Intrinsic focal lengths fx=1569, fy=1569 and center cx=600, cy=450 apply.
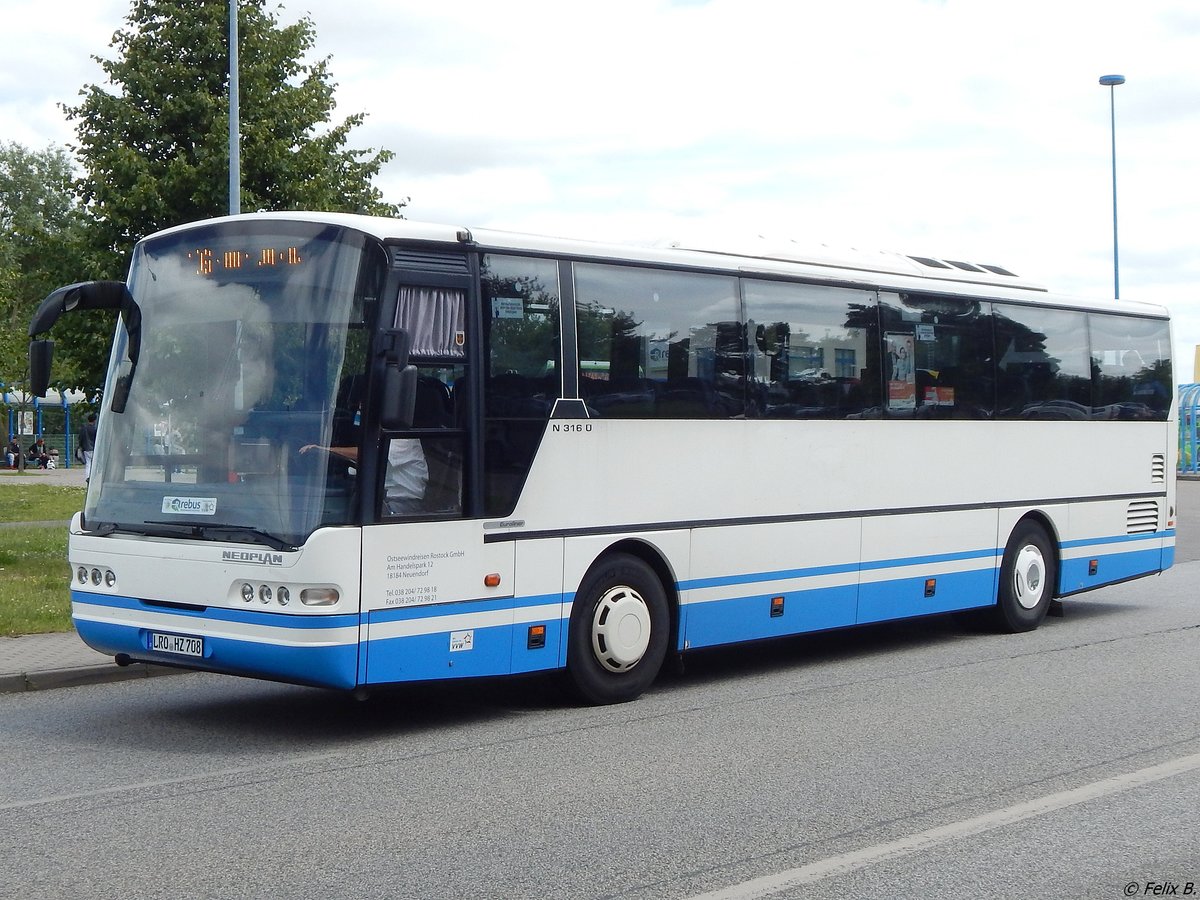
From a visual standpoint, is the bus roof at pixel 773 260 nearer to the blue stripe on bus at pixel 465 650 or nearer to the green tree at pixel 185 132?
the blue stripe on bus at pixel 465 650

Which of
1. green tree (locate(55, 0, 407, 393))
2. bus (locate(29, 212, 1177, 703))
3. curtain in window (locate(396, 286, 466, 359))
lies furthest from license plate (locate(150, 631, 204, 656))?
green tree (locate(55, 0, 407, 393))

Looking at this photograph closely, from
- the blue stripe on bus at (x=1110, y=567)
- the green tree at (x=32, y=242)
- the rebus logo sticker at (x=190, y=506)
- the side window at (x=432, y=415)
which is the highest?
the green tree at (x=32, y=242)

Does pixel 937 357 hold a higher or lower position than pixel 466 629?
higher

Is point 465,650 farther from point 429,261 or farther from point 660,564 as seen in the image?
point 429,261

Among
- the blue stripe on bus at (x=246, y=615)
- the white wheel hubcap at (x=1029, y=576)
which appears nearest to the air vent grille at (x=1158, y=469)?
the white wheel hubcap at (x=1029, y=576)

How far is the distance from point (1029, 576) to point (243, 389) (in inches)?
320

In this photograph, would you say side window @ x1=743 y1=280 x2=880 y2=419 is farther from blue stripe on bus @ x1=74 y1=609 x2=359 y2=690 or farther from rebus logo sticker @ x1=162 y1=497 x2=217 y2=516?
rebus logo sticker @ x1=162 y1=497 x2=217 y2=516

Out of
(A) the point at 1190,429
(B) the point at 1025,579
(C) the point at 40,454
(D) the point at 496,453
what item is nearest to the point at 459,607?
(D) the point at 496,453

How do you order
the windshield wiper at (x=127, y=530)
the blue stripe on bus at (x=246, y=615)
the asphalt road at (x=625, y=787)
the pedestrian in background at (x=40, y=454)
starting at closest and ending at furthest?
the asphalt road at (x=625, y=787), the blue stripe on bus at (x=246, y=615), the windshield wiper at (x=127, y=530), the pedestrian in background at (x=40, y=454)

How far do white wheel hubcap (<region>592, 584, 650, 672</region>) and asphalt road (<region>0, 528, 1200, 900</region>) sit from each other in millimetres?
336

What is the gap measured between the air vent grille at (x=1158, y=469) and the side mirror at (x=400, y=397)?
9924 mm

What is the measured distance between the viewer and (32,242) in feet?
101

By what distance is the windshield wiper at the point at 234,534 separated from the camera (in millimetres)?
8547

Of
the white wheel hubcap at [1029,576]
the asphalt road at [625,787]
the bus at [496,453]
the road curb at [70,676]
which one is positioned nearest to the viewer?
the asphalt road at [625,787]
